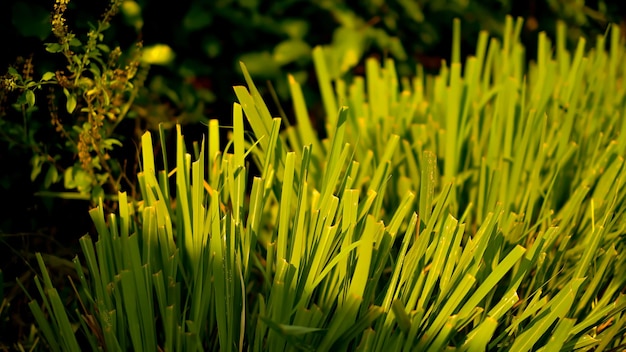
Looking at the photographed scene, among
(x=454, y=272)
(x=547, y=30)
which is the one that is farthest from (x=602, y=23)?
(x=454, y=272)

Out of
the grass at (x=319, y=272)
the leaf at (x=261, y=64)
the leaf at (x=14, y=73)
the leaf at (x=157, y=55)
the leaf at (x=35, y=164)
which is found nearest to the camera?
the grass at (x=319, y=272)

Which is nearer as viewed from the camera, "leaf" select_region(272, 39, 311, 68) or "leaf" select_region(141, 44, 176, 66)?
"leaf" select_region(141, 44, 176, 66)

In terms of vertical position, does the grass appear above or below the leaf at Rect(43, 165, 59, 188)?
below

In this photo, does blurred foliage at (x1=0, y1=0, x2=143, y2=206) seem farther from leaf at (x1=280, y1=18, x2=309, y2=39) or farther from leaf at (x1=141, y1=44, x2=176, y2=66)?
leaf at (x1=280, y1=18, x2=309, y2=39)

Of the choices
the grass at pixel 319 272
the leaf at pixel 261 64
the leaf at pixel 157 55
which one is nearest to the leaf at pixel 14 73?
the grass at pixel 319 272

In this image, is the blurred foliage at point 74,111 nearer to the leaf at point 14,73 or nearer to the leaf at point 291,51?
the leaf at point 14,73

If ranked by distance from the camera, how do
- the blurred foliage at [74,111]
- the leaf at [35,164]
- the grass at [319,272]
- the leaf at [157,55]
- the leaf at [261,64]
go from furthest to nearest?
the leaf at [261,64], the leaf at [157,55], the leaf at [35,164], the blurred foliage at [74,111], the grass at [319,272]

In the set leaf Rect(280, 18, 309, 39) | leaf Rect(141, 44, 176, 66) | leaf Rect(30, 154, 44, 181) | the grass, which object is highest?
leaf Rect(280, 18, 309, 39)

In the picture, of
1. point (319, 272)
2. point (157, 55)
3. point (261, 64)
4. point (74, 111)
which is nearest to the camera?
point (319, 272)

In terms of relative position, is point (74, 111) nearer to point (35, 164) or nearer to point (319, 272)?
point (35, 164)

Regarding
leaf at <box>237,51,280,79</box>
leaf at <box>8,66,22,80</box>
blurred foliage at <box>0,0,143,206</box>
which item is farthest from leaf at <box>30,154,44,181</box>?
leaf at <box>237,51,280,79</box>

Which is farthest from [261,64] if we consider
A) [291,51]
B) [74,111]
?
[74,111]

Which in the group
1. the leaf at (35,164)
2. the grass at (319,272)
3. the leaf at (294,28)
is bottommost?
the grass at (319,272)

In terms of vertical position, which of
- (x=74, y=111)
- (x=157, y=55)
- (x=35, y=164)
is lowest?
(x=35, y=164)
